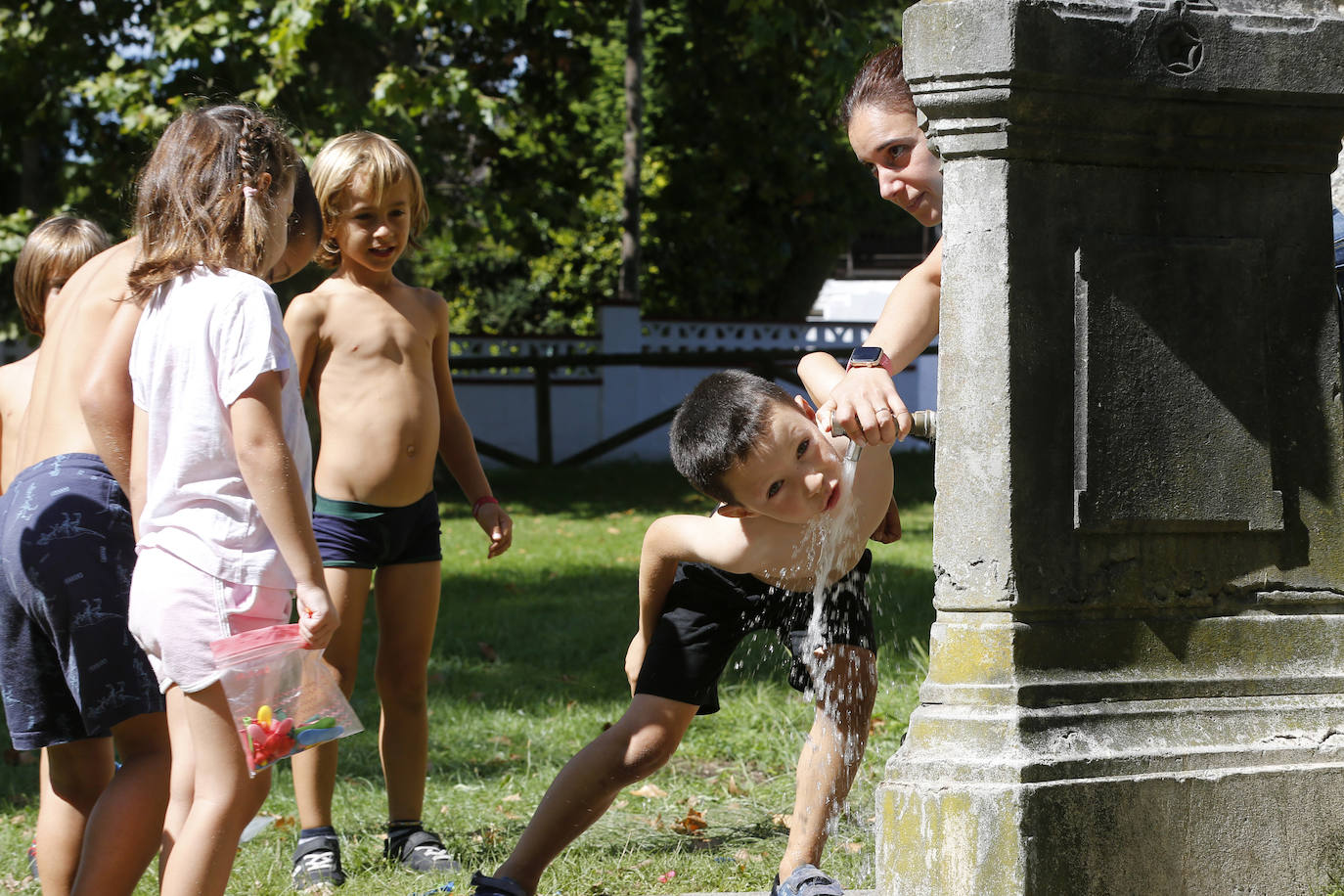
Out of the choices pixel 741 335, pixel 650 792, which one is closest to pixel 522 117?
pixel 741 335

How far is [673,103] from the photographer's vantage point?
1938 cm

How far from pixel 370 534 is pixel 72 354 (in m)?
0.93

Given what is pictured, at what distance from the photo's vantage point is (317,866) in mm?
3494

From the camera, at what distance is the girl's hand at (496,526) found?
365 cm

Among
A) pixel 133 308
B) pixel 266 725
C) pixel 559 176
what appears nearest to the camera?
pixel 266 725

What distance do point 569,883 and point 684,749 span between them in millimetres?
1358

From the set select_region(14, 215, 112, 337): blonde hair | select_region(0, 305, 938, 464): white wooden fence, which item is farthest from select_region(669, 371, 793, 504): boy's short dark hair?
select_region(0, 305, 938, 464): white wooden fence

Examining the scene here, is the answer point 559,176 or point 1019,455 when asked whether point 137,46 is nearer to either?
point 559,176

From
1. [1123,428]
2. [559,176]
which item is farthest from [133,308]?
[559,176]

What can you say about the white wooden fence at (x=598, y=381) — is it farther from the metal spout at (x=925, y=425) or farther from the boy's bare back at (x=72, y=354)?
the metal spout at (x=925, y=425)

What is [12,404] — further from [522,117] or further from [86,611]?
[522,117]

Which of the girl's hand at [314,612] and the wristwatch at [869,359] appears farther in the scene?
the wristwatch at [869,359]

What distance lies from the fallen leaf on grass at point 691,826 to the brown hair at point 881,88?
1.93 m

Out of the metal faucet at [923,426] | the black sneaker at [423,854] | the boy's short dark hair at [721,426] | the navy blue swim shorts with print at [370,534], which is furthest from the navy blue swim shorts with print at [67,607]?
the metal faucet at [923,426]
